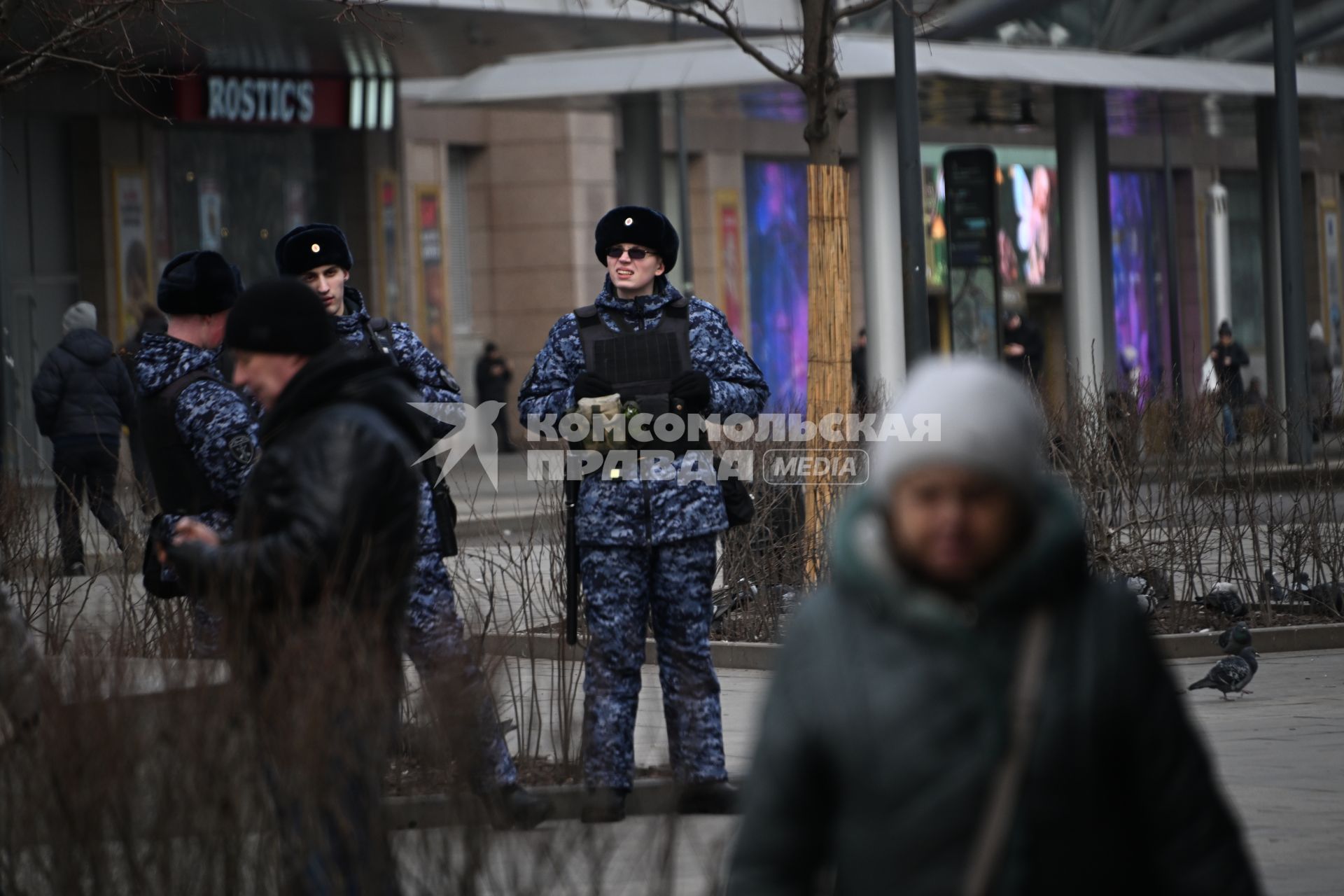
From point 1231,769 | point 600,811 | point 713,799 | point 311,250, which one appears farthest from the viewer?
point 1231,769

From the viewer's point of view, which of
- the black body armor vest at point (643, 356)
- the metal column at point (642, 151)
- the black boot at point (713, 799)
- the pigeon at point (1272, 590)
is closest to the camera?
the black boot at point (713, 799)

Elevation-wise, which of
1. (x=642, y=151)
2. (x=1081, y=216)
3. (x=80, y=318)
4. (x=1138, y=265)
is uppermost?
(x=1138, y=265)

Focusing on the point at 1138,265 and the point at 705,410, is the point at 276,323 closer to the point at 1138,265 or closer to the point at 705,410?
the point at 705,410

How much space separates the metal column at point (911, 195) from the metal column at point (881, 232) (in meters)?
8.25

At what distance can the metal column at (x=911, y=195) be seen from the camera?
1317cm

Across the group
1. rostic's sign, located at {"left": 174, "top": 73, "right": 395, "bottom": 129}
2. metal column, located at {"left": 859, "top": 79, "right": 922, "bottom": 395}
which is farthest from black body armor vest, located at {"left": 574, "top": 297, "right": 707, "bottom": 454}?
rostic's sign, located at {"left": 174, "top": 73, "right": 395, "bottom": 129}

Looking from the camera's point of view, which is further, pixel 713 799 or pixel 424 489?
pixel 713 799

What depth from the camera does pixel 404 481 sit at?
4258 millimetres

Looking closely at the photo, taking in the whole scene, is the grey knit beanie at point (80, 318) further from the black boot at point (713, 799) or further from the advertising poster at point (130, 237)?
the advertising poster at point (130, 237)

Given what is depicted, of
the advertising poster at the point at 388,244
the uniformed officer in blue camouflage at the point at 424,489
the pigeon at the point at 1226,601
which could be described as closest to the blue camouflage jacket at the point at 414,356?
the uniformed officer in blue camouflage at the point at 424,489

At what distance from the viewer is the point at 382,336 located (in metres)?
6.43

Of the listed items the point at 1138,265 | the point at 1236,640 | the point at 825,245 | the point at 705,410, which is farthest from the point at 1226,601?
the point at 1138,265

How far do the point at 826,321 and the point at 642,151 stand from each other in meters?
14.1

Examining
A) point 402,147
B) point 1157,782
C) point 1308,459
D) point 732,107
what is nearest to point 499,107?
point 732,107
